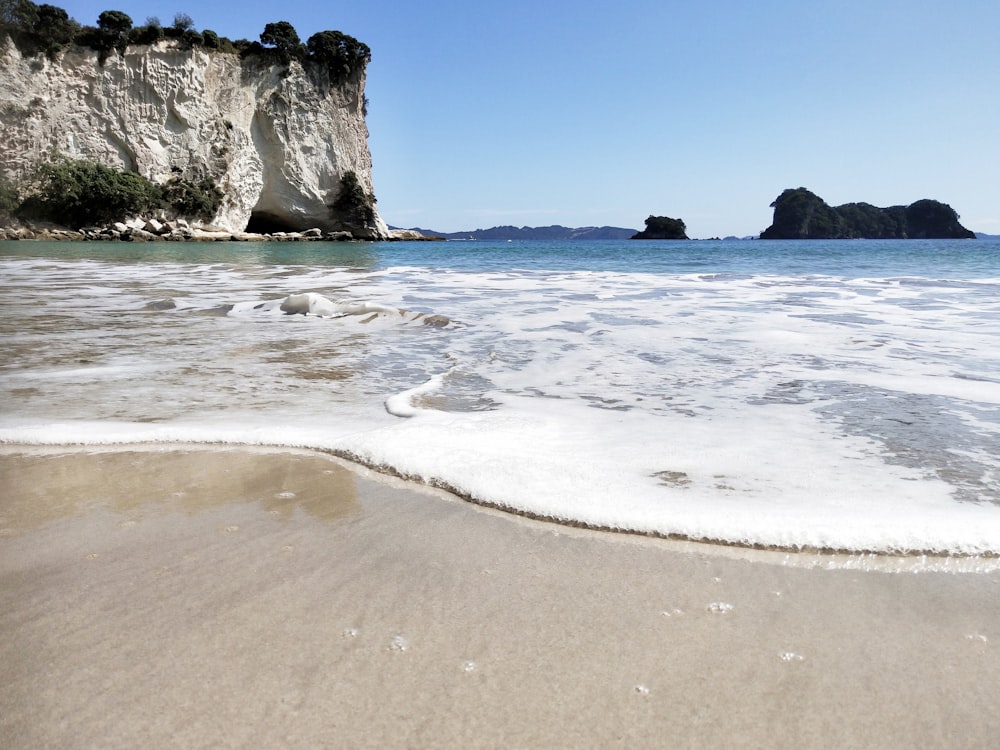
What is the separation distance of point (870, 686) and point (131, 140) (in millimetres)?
46270

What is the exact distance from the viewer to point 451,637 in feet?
4.24

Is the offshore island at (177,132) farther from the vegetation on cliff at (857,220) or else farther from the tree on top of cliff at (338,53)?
the vegetation on cliff at (857,220)

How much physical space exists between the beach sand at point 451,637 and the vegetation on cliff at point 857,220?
376 ft

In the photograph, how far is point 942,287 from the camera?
11.1 metres

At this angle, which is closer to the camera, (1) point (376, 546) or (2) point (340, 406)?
(1) point (376, 546)

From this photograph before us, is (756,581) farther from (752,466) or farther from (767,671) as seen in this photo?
(752,466)

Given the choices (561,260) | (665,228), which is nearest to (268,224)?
(561,260)

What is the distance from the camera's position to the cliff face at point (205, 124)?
35.6 metres

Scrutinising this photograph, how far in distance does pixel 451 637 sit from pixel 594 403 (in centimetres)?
212

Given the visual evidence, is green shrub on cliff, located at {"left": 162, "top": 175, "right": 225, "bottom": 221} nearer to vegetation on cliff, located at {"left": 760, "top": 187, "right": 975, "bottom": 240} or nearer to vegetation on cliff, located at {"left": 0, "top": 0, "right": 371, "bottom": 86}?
vegetation on cliff, located at {"left": 0, "top": 0, "right": 371, "bottom": 86}

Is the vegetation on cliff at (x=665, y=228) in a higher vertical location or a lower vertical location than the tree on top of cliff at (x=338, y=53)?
lower

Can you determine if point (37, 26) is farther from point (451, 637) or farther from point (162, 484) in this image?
point (451, 637)

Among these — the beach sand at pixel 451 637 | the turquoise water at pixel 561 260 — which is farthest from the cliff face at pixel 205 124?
the beach sand at pixel 451 637

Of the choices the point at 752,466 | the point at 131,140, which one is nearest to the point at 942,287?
the point at 752,466
